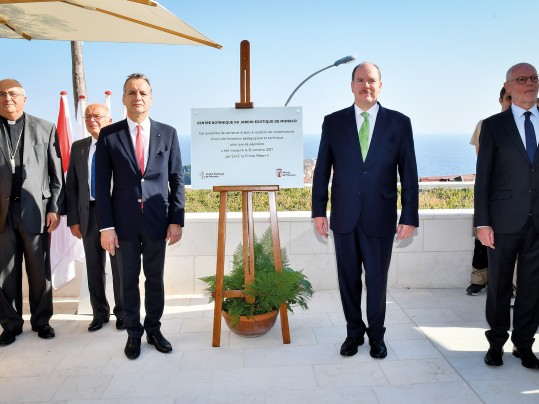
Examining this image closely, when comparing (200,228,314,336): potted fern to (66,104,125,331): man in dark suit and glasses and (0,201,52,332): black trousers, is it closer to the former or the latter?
(66,104,125,331): man in dark suit and glasses

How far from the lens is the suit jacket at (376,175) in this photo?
300 cm

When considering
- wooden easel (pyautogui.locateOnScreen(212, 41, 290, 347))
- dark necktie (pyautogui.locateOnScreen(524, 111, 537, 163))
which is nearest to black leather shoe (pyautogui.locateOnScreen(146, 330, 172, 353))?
wooden easel (pyautogui.locateOnScreen(212, 41, 290, 347))

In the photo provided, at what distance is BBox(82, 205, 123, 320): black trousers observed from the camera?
146 inches

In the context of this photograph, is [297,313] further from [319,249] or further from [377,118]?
[377,118]

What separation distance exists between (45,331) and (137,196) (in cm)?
135

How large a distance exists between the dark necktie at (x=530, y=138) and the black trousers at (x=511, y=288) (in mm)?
467

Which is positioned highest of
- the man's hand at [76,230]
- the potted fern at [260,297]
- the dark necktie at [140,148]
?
the dark necktie at [140,148]

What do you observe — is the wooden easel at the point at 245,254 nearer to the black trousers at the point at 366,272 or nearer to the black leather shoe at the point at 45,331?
the black trousers at the point at 366,272

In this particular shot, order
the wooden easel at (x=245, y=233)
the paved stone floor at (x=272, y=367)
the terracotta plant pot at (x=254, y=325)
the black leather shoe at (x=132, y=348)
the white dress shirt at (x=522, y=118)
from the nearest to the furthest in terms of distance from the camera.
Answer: the paved stone floor at (x=272, y=367) < the white dress shirt at (x=522, y=118) < the black leather shoe at (x=132, y=348) < the wooden easel at (x=245, y=233) < the terracotta plant pot at (x=254, y=325)

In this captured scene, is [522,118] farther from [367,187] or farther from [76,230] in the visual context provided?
[76,230]

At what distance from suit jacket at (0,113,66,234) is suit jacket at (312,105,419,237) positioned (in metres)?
2.07

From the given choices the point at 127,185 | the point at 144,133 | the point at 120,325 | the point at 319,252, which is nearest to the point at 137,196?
the point at 127,185

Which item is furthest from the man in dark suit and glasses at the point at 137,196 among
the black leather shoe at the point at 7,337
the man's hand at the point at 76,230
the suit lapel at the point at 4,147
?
the black leather shoe at the point at 7,337

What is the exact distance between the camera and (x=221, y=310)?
3521mm
